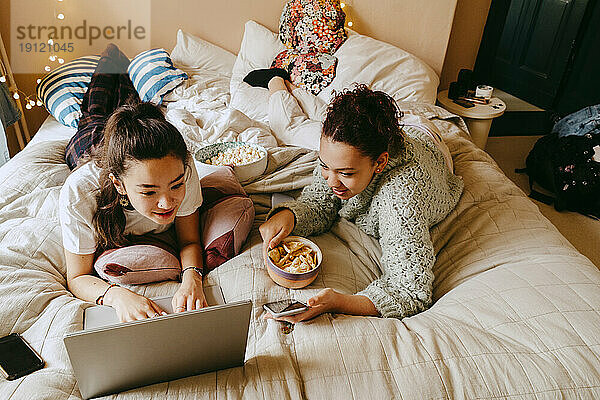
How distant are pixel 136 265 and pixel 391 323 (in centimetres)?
69

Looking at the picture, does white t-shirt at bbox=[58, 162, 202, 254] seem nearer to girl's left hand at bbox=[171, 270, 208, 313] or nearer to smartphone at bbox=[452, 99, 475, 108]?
girl's left hand at bbox=[171, 270, 208, 313]

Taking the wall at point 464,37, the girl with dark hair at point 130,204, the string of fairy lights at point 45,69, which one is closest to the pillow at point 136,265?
the girl with dark hair at point 130,204

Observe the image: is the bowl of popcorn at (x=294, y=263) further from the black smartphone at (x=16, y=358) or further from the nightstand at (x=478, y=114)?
the nightstand at (x=478, y=114)

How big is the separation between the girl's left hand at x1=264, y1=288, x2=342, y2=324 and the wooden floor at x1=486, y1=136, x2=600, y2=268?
6.07 ft

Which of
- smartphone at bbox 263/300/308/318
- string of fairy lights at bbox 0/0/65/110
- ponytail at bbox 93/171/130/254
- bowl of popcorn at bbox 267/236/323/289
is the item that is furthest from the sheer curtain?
smartphone at bbox 263/300/308/318

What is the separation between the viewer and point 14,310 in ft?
3.43

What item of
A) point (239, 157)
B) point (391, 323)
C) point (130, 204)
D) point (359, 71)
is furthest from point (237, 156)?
point (359, 71)

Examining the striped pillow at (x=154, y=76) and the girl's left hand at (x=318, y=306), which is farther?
the striped pillow at (x=154, y=76)

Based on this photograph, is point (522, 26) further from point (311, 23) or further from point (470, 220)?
point (470, 220)

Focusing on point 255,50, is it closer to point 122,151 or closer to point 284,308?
point 122,151

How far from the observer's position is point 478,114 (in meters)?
2.58

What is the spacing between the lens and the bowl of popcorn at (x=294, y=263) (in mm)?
1182

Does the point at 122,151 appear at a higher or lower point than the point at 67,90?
higher

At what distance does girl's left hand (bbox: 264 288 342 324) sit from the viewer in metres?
1.05
